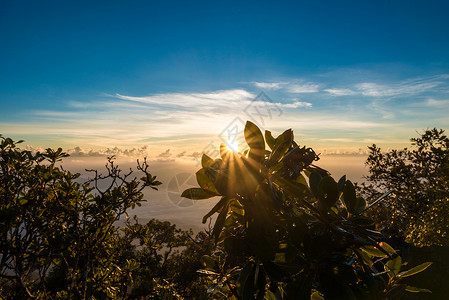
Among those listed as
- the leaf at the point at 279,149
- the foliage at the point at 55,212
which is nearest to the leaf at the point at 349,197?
the leaf at the point at 279,149

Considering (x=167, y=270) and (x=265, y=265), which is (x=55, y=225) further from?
(x=167, y=270)

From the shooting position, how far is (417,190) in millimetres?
11117

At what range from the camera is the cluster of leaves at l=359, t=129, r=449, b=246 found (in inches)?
300

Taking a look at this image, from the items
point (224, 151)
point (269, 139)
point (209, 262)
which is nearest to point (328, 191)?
point (269, 139)

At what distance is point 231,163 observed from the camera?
40.6 inches

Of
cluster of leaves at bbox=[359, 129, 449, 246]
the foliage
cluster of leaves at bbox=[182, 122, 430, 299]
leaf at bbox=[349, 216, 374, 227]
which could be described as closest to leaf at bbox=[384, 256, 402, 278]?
cluster of leaves at bbox=[182, 122, 430, 299]

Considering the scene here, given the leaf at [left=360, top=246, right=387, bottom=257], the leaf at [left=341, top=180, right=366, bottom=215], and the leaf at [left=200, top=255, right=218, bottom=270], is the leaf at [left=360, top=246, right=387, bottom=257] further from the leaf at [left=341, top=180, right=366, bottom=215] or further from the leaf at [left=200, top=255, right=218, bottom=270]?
the leaf at [left=200, top=255, right=218, bottom=270]

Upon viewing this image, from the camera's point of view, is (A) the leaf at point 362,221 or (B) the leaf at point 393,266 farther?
(B) the leaf at point 393,266

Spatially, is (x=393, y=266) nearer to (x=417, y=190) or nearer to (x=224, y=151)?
(x=224, y=151)

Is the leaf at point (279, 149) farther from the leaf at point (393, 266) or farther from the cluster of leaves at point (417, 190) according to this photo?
the cluster of leaves at point (417, 190)

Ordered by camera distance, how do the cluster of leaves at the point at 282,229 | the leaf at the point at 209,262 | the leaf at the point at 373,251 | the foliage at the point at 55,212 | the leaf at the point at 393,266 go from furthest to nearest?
the foliage at the point at 55,212 < the leaf at the point at 209,262 < the leaf at the point at 393,266 < the leaf at the point at 373,251 < the cluster of leaves at the point at 282,229

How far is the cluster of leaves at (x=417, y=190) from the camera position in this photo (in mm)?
7629

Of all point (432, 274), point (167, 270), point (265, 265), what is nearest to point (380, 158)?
point (432, 274)

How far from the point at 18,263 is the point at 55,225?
723 mm
